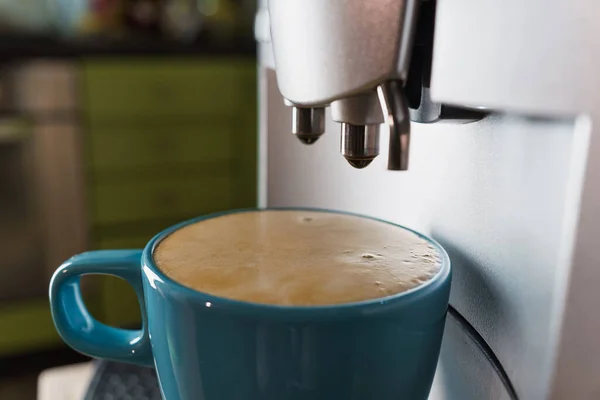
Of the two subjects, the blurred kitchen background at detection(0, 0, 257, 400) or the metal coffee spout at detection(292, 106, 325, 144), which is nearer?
the metal coffee spout at detection(292, 106, 325, 144)

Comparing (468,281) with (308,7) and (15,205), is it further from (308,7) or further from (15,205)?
(15,205)

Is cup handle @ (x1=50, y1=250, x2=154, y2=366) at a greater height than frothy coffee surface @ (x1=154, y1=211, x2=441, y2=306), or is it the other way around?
frothy coffee surface @ (x1=154, y1=211, x2=441, y2=306)

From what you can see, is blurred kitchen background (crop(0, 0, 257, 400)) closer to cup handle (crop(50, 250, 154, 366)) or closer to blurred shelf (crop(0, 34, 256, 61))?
blurred shelf (crop(0, 34, 256, 61))

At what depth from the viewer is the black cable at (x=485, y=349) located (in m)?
0.26

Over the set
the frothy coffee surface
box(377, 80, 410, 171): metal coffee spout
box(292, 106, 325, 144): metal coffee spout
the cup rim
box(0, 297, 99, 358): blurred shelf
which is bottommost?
box(0, 297, 99, 358): blurred shelf

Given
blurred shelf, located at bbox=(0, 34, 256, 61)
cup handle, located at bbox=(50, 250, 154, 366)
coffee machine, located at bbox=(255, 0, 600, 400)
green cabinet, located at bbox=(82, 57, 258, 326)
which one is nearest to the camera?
coffee machine, located at bbox=(255, 0, 600, 400)

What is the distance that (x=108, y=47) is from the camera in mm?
1361

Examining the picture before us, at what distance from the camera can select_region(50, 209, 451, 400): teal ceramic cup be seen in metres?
0.24

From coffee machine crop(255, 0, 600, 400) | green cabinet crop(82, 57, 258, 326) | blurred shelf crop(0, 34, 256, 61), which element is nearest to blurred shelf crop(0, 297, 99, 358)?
green cabinet crop(82, 57, 258, 326)

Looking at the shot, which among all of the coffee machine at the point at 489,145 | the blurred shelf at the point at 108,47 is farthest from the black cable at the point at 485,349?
the blurred shelf at the point at 108,47

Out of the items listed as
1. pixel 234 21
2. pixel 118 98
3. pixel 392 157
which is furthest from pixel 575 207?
pixel 234 21

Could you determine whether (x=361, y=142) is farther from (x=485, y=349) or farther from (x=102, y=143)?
(x=102, y=143)

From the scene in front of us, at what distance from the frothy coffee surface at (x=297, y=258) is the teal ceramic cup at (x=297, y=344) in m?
0.01

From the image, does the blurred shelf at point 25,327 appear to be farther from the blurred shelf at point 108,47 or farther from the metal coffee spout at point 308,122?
the metal coffee spout at point 308,122
